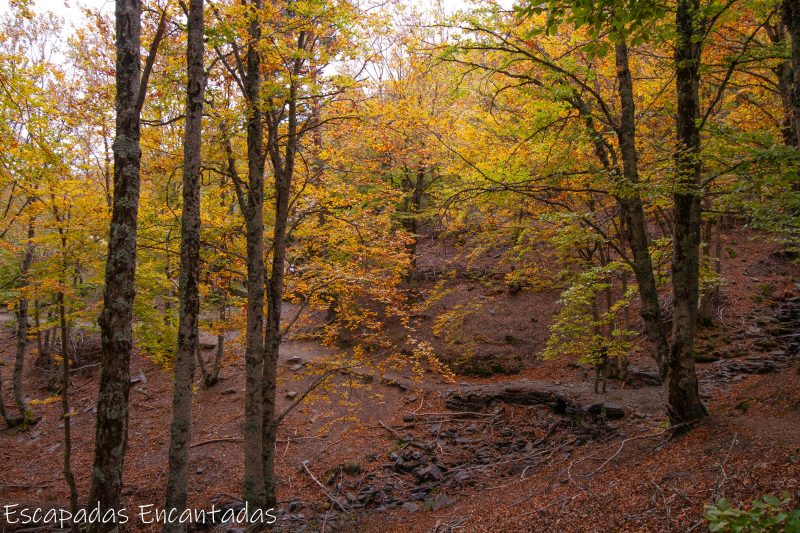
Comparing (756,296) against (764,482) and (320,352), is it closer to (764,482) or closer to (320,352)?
(764,482)

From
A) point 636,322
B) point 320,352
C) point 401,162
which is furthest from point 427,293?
point 636,322

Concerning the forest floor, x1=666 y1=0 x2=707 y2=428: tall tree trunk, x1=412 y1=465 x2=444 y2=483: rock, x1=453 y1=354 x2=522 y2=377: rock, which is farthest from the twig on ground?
x1=453 y1=354 x2=522 y2=377: rock

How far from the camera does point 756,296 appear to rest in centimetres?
1519

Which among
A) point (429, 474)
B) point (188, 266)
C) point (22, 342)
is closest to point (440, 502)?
point (429, 474)

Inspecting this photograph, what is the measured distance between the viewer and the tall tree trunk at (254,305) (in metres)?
7.61

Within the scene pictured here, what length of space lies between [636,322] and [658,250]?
279 inches

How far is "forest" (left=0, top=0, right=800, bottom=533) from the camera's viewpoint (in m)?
4.98

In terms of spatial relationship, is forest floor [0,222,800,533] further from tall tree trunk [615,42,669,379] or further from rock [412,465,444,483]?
tall tree trunk [615,42,669,379]

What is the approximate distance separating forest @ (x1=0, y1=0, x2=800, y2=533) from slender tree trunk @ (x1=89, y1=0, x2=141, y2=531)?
0.09 ft

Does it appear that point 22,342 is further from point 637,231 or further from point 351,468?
point 637,231

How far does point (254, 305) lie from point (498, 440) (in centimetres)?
695

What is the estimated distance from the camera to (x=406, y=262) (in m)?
11.7

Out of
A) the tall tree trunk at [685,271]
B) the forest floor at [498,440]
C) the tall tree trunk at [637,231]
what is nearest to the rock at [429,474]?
the forest floor at [498,440]

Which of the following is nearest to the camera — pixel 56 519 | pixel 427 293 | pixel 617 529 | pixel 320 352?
pixel 617 529
